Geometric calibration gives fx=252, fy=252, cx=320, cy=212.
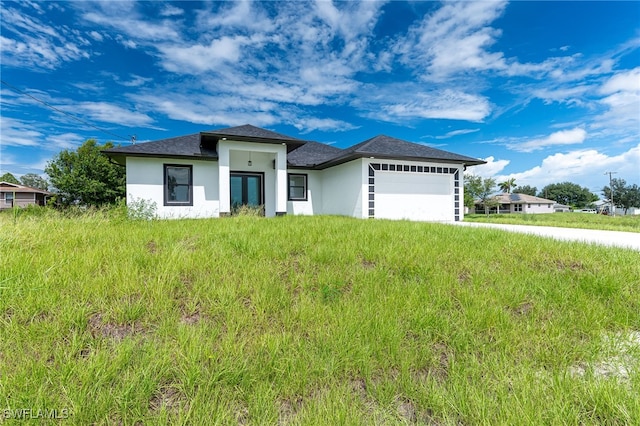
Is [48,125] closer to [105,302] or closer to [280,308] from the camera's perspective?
[105,302]

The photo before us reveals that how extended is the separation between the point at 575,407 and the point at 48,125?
2905cm

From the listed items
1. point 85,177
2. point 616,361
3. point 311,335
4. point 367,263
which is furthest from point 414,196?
point 85,177

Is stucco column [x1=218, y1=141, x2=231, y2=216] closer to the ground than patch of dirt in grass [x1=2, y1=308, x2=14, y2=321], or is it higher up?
higher up

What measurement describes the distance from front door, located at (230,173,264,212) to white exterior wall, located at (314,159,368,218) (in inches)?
137

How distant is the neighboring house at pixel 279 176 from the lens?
1099cm

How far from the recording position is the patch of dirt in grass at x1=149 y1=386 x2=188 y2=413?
5.50 ft

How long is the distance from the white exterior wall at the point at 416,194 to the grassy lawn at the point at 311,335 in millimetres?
7649

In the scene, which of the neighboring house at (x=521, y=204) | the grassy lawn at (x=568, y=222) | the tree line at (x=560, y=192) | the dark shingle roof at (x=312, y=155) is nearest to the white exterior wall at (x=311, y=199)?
the dark shingle roof at (x=312, y=155)

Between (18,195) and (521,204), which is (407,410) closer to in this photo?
(18,195)

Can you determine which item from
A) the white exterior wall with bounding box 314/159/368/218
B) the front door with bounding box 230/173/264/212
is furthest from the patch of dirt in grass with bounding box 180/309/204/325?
the front door with bounding box 230/173/264/212

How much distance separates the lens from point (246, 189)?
13.1 metres

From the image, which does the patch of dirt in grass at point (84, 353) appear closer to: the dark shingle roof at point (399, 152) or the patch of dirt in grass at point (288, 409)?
the patch of dirt in grass at point (288, 409)

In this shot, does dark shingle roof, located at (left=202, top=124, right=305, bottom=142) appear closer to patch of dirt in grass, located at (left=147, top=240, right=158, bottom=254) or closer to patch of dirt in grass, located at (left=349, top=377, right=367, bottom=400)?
patch of dirt in grass, located at (left=147, top=240, right=158, bottom=254)

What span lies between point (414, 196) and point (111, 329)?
38.9 feet
